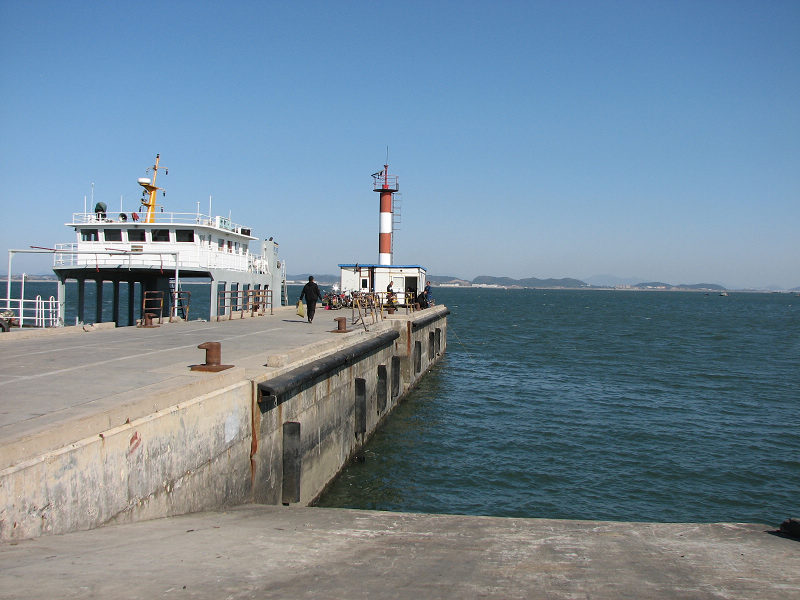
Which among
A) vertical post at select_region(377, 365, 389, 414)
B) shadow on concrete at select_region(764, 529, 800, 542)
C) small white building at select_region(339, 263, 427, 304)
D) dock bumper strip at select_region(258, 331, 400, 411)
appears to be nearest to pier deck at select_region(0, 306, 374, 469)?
dock bumper strip at select_region(258, 331, 400, 411)

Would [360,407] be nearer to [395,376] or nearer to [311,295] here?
[395,376]

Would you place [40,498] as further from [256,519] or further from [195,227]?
[195,227]

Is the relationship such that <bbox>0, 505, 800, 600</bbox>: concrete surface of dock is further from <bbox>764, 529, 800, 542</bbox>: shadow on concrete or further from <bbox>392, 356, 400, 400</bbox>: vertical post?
<bbox>392, 356, 400, 400</bbox>: vertical post

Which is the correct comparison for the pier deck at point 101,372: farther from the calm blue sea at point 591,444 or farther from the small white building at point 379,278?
the small white building at point 379,278

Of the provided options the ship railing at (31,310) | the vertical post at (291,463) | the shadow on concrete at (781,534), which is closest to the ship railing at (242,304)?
the ship railing at (31,310)

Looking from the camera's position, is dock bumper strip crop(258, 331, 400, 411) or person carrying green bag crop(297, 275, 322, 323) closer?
dock bumper strip crop(258, 331, 400, 411)

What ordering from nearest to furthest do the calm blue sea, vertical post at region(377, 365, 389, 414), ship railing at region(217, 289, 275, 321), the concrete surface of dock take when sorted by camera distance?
1. the concrete surface of dock
2. the calm blue sea
3. vertical post at region(377, 365, 389, 414)
4. ship railing at region(217, 289, 275, 321)

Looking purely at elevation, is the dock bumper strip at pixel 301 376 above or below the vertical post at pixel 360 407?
above

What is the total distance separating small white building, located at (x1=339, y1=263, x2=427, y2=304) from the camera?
3666 cm

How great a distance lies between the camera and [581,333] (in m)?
49.6

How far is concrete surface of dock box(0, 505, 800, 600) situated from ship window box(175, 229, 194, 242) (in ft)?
66.7

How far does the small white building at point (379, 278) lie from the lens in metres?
36.7

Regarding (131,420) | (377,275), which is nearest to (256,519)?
(131,420)

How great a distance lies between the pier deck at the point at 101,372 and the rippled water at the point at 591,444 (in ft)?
12.8
